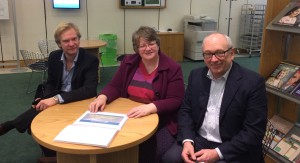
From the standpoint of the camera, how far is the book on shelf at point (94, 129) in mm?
1490

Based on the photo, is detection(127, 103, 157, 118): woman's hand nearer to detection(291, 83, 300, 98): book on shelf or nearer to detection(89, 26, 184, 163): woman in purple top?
detection(89, 26, 184, 163): woman in purple top

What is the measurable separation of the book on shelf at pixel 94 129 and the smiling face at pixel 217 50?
0.62m

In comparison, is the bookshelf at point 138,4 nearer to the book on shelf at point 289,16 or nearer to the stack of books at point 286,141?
the book on shelf at point 289,16

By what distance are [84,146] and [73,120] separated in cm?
36

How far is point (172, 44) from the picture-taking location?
6.91 metres

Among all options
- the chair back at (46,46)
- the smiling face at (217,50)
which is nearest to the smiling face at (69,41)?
the smiling face at (217,50)

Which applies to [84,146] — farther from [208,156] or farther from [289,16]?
[289,16]

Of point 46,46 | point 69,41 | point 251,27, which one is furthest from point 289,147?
point 251,27

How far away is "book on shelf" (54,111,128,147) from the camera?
1490 mm

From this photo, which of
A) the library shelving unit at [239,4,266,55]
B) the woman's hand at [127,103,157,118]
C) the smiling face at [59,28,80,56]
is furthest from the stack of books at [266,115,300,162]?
the library shelving unit at [239,4,266,55]

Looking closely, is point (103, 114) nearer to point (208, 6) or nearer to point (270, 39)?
point (270, 39)

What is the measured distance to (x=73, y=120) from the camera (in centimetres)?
178

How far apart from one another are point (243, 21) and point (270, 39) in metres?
5.74

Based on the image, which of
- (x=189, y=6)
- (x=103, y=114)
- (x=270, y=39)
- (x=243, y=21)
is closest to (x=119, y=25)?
(x=189, y=6)
